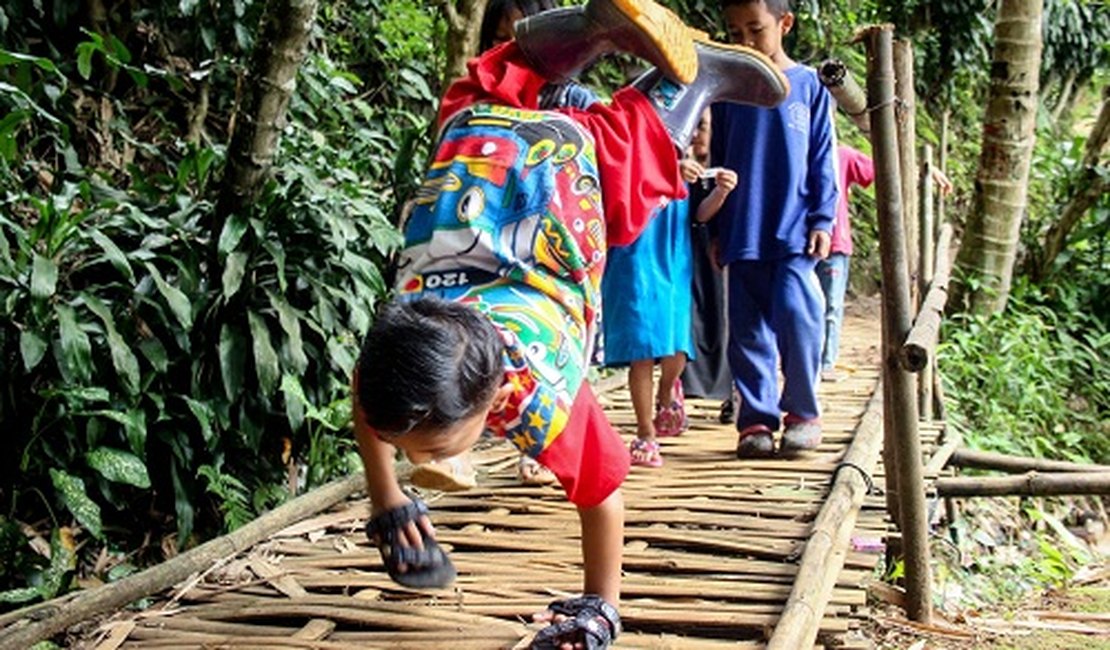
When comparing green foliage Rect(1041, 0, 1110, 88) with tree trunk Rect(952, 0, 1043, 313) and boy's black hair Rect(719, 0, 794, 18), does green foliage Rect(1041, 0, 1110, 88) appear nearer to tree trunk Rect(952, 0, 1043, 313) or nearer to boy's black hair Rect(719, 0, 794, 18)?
tree trunk Rect(952, 0, 1043, 313)

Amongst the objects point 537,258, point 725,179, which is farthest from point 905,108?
point 537,258

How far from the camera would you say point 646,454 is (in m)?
3.35

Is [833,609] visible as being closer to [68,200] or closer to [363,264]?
[363,264]

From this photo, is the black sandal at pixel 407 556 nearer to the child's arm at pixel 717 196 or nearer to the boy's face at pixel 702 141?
the child's arm at pixel 717 196

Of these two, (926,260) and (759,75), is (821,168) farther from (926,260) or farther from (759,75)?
(926,260)

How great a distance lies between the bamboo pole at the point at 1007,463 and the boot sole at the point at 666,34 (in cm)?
231

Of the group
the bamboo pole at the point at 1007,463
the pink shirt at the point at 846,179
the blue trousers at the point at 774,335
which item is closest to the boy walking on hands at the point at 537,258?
the blue trousers at the point at 774,335

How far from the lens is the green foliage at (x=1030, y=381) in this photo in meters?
5.82

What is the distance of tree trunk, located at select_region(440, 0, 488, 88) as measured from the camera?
4.22 metres

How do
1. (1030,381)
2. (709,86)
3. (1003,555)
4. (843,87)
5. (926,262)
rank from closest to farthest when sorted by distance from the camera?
(709,86) < (843,87) < (926,262) < (1003,555) < (1030,381)

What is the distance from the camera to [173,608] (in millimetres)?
2375

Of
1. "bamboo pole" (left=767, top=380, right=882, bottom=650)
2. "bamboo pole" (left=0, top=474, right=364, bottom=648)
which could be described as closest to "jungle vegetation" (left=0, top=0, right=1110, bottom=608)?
"bamboo pole" (left=0, top=474, right=364, bottom=648)

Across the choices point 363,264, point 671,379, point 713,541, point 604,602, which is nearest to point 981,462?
point 671,379

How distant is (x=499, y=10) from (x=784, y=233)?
101cm
